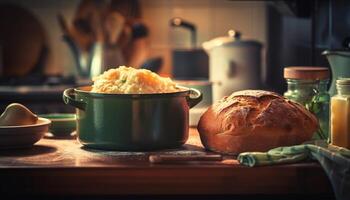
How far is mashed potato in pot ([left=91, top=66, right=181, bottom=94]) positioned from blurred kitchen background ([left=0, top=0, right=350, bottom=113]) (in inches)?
84.0

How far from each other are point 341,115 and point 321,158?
0.59 ft

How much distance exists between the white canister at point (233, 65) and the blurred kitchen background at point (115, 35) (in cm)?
74

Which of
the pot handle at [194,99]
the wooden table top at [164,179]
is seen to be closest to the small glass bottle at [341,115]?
the wooden table top at [164,179]

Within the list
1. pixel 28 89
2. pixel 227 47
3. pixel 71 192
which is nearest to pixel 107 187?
pixel 71 192

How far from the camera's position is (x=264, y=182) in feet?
4.91

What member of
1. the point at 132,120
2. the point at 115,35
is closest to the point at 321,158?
the point at 132,120

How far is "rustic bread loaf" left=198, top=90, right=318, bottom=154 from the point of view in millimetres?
1627

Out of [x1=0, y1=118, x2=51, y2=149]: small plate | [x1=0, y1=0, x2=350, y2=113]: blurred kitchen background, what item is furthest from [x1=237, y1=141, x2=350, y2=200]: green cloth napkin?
[x1=0, y1=0, x2=350, y2=113]: blurred kitchen background

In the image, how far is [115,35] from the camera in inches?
168

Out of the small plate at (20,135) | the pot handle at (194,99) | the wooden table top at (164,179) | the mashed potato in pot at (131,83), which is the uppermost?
the mashed potato in pot at (131,83)

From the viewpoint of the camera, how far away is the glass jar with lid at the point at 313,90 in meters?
1.79

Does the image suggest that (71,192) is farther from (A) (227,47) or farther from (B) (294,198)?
(A) (227,47)

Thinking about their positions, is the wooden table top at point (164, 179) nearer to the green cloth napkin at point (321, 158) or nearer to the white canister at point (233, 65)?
the green cloth napkin at point (321, 158)

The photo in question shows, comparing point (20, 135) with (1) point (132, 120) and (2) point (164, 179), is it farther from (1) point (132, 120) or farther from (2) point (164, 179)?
(2) point (164, 179)
